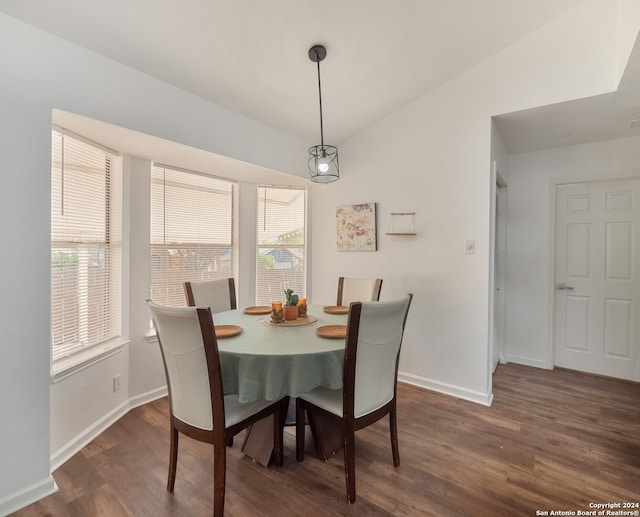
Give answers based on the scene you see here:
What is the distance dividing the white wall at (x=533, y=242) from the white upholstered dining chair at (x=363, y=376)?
2.54 m

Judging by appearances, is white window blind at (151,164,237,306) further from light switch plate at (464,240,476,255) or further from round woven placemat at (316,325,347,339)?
light switch plate at (464,240,476,255)

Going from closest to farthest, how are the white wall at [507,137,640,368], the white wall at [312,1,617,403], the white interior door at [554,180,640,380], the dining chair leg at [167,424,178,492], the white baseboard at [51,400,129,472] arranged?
the dining chair leg at [167,424,178,492], the white baseboard at [51,400,129,472], the white wall at [312,1,617,403], the white interior door at [554,180,640,380], the white wall at [507,137,640,368]

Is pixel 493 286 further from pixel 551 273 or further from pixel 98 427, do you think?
pixel 98 427

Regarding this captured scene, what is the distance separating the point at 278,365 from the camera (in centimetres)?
152

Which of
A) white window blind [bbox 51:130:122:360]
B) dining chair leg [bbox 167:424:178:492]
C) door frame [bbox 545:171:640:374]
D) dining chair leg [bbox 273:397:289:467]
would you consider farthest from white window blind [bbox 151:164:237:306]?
door frame [bbox 545:171:640:374]

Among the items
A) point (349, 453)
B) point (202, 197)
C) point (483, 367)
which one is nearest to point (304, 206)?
point (202, 197)

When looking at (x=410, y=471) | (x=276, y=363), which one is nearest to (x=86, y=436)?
(x=276, y=363)

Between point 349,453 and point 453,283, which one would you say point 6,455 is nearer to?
point 349,453

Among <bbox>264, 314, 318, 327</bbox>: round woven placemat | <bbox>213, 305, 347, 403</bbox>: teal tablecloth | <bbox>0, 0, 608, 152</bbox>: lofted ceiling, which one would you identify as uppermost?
<bbox>0, 0, 608, 152</bbox>: lofted ceiling

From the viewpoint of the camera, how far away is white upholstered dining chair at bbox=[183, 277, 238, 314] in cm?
239

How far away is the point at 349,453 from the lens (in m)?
1.54

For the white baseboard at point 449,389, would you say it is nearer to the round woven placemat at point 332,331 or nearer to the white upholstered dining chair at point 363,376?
the white upholstered dining chair at point 363,376

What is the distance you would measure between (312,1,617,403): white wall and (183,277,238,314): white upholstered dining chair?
141 centimetres

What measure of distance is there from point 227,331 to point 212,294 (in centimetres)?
90
